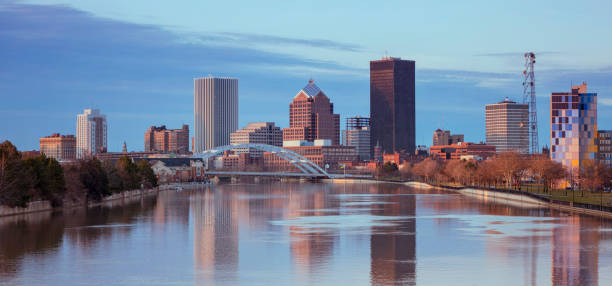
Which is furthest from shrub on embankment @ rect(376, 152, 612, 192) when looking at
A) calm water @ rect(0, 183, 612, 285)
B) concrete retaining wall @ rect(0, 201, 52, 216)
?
concrete retaining wall @ rect(0, 201, 52, 216)

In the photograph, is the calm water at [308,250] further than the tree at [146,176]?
No

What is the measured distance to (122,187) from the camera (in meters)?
103

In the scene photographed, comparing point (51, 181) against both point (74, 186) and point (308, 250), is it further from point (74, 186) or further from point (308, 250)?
point (308, 250)

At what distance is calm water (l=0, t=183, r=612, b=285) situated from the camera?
99.2 feet

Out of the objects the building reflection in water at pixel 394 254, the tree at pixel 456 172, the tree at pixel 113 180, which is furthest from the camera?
the tree at pixel 456 172

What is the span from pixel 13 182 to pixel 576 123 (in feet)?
292

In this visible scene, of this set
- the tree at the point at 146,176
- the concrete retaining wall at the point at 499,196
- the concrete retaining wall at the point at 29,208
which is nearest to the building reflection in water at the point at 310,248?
the concrete retaining wall at the point at 29,208

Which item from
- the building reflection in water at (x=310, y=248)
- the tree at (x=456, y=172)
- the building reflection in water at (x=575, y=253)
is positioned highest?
the tree at (x=456, y=172)

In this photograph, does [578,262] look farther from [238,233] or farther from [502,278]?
[238,233]

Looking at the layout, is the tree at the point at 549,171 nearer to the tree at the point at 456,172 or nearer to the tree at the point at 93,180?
the tree at the point at 456,172

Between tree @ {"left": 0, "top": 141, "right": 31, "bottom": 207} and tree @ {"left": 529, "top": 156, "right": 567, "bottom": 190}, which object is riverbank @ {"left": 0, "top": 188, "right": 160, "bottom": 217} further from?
tree @ {"left": 529, "top": 156, "right": 567, "bottom": 190}

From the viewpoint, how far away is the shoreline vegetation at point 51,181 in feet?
199

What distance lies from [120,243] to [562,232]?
83.7 feet

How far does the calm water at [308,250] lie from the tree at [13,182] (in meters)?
2.07
